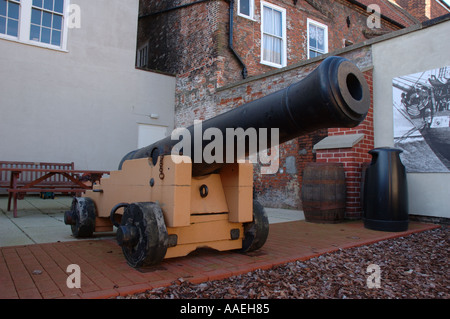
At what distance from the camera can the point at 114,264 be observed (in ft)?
9.66

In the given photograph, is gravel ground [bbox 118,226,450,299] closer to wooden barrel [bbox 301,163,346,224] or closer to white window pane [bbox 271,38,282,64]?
wooden barrel [bbox 301,163,346,224]

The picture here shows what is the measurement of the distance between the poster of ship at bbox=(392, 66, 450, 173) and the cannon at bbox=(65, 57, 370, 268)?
3475 mm

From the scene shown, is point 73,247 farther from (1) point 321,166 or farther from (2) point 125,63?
(2) point 125,63

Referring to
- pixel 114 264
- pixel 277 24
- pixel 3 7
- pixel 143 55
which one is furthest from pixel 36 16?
pixel 114 264

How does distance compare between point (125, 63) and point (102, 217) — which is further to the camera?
point (125, 63)

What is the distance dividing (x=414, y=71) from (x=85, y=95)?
9.04 m

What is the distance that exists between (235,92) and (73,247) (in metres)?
6.60

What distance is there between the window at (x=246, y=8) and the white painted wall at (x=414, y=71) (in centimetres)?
620

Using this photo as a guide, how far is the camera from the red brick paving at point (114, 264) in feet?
7.49

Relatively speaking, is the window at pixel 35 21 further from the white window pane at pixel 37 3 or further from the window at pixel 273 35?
the window at pixel 273 35

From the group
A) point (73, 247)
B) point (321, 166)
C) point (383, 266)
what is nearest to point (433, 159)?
point (321, 166)

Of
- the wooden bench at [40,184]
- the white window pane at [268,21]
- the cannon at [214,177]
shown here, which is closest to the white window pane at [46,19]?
the wooden bench at [40,184]

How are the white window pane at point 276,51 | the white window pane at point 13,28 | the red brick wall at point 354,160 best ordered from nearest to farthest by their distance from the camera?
the red brick wall at point 354,160, the white window pane at point 13,28, the white window pane at point 276,51

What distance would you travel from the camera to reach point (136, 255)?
110 inches
